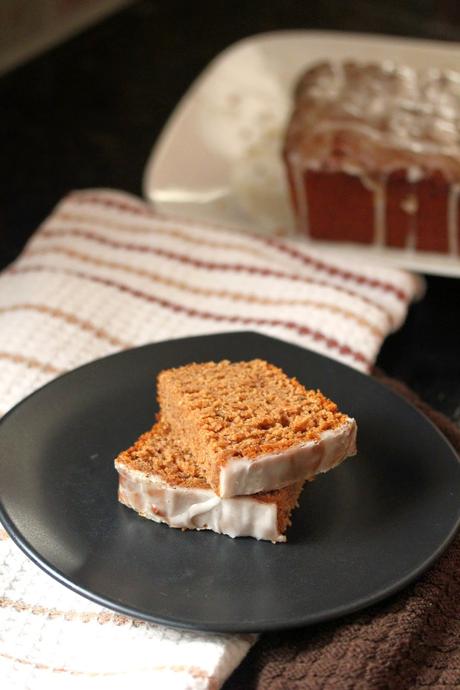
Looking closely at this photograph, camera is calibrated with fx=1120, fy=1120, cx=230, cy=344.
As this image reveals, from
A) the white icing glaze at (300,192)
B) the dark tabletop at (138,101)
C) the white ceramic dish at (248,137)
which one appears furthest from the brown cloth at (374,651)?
the white icing glaze at (300,192)

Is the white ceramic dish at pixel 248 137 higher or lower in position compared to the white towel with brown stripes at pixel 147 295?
higher

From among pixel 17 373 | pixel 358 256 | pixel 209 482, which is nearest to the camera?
pixel 209 482

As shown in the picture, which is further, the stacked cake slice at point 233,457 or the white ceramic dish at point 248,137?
the white ceramic dish at point 248,137

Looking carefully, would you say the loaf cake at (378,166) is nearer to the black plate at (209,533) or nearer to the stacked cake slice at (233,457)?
the black plate at (209,533)

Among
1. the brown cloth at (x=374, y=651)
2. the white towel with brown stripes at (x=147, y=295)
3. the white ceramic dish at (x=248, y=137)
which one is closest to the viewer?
the brown cloth at (x=374, y=651)

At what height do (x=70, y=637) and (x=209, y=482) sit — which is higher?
(x=209, y=482)

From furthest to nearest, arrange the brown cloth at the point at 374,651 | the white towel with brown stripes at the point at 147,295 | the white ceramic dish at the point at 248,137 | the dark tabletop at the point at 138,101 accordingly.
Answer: the white ceramic dish at the point at 248,137 < the dark tabletop at the point at 138,101 < the white towel with brown stripes at the point at 147,295 < the brown cloth at the point at 374,651

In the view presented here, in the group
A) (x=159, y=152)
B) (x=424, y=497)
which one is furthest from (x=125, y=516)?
(x=159, y=152)

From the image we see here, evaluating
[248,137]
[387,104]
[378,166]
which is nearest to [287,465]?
[378,166]

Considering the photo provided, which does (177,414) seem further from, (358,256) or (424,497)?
(358,256)
